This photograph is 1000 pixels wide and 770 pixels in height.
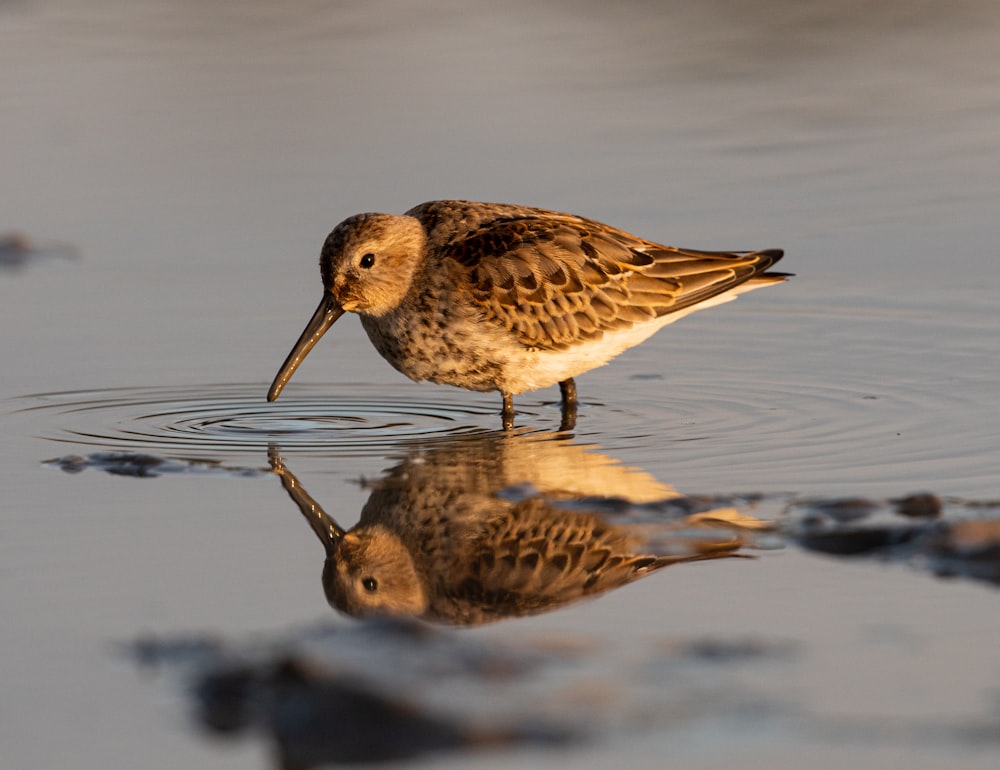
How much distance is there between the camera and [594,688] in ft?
17.3

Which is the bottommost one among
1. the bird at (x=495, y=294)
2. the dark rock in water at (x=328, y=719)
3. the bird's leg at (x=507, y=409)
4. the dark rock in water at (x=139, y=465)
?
the dark rock in water at (x=328, y=719)

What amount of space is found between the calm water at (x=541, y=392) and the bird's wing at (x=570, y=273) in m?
0.44

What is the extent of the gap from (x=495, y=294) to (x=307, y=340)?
3.63 feet

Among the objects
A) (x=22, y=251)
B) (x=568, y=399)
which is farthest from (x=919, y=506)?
(x=22, y=251)

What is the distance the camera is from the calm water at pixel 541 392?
17.5 feet

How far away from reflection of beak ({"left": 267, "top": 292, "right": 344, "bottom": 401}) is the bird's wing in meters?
0.71

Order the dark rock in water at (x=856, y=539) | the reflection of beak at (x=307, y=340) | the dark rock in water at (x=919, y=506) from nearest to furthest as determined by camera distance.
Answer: the dark rock in water at (x=856, y=539), the dark rock in water at (x=919, y=506), the reflection of beak at (x=307, y=340)

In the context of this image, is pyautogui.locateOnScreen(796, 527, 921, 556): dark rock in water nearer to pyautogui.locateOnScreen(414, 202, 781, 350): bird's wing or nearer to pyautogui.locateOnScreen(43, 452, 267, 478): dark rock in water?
pyautogui.locateOnScreen(43, 452, 267, 478): dark rock in water

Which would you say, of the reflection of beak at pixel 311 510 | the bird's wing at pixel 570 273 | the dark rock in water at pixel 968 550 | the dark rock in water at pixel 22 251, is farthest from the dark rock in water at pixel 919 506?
the dark rock in water at pixel 22 251

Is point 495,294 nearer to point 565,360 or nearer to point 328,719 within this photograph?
point 565,360

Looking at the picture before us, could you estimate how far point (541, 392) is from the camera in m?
10.7

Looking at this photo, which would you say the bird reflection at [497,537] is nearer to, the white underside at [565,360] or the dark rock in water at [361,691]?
the dark rock in water at [361,691]

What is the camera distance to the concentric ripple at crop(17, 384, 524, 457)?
8.79 meters

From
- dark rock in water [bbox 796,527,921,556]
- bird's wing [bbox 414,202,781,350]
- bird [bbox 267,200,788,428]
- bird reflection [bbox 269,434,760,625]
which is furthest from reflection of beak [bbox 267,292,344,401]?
dark rock in water [bbox 796,527,921,556]
